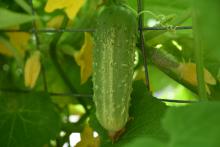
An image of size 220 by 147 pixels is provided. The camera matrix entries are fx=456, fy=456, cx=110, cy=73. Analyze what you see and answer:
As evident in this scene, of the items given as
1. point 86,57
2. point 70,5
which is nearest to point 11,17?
point 70,5

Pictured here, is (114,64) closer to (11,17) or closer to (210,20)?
(11,17)

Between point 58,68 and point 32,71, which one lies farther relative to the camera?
point 58,68

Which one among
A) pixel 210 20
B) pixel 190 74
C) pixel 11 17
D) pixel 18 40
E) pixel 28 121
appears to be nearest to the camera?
pixel 210 20

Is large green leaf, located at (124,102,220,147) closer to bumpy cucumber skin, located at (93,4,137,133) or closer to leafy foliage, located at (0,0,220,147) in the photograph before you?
leafy foliage, located at (0,0,220,147)

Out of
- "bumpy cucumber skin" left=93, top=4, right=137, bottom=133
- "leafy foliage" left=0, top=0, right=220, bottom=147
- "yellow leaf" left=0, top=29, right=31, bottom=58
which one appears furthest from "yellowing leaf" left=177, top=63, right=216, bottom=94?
"yellow leaf" left=0, top=29, right=31, bottom=58

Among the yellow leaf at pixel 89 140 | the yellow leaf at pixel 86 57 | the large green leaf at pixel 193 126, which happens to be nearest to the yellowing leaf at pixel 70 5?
the yellow leaf at pixel 86 57

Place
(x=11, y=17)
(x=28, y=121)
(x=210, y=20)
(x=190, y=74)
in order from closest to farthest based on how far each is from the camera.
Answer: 1. (x=210, y=20)
2. (x=11, y=17)
3. (x=190, y=74)
4. (x=28, y=121)

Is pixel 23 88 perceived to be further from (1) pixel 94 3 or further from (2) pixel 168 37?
(2) pixel 168 37
